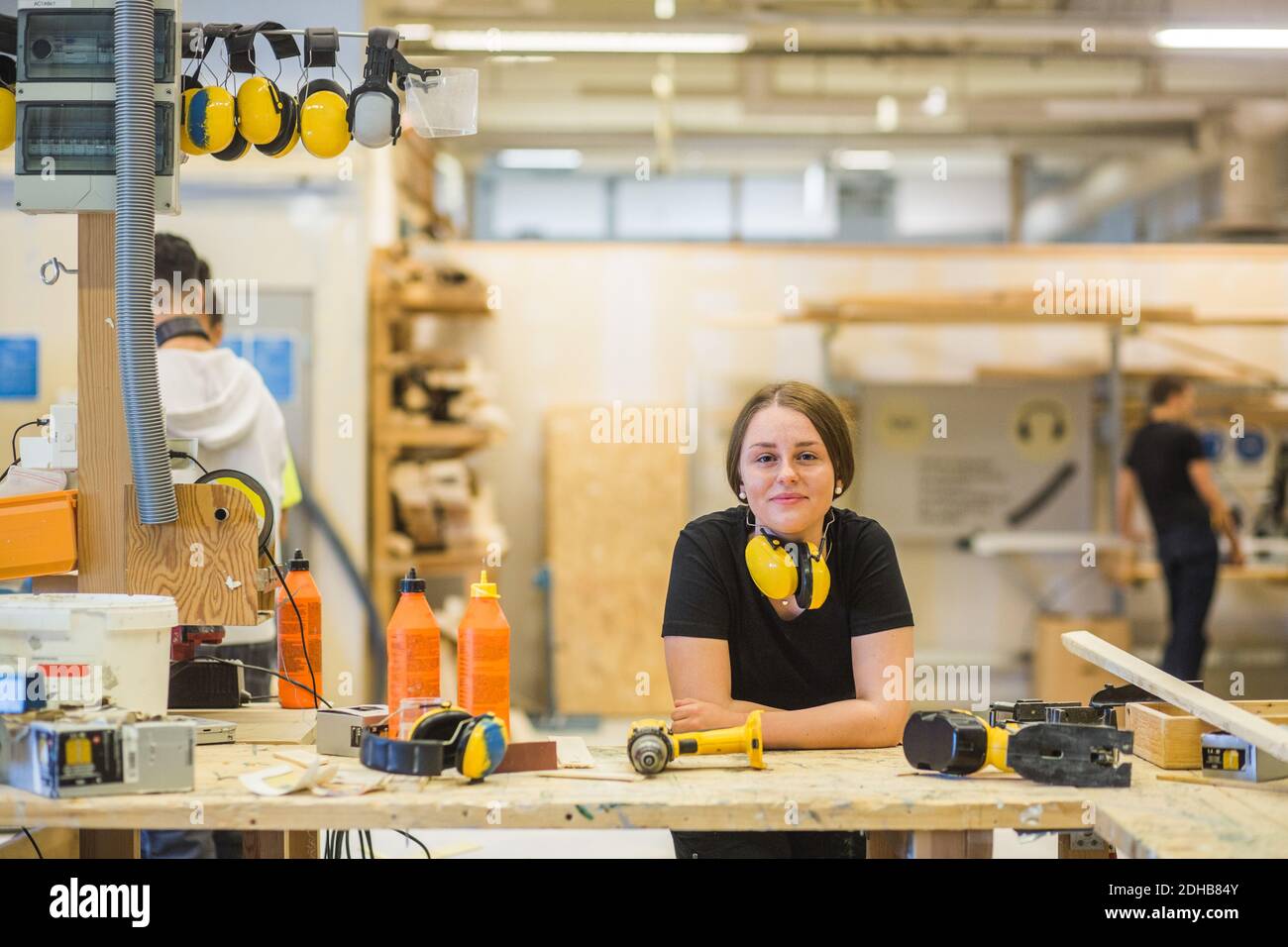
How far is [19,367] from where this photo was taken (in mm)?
5355

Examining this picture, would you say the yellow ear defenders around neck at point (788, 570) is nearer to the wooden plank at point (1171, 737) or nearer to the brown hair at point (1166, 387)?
the wooden plank at point (1171, 737)

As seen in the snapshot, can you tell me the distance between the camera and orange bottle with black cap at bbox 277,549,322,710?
7.76ft

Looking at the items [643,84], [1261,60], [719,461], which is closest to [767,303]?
[719,461]

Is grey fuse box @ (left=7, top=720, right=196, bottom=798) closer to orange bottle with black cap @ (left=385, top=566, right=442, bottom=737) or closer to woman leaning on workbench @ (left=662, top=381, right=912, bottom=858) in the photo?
orange bottle with black cap @ (left=385, top=566, right=442, bottom=737)

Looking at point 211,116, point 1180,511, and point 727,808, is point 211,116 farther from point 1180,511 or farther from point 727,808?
point 1180,511

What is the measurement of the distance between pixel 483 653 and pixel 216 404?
174 cm

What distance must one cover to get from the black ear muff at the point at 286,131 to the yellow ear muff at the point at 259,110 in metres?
0.01

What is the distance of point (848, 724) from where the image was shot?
7.17 feet

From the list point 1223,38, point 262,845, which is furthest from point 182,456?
point 1223,38

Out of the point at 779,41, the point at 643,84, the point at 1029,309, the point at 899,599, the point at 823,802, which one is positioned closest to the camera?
the point at 823,802

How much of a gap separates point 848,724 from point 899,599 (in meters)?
0.28

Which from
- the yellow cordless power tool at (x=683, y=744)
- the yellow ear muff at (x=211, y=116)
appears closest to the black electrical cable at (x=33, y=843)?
the yellow cordless power tool at (x=683, y=744)

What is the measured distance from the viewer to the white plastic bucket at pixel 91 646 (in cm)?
201
